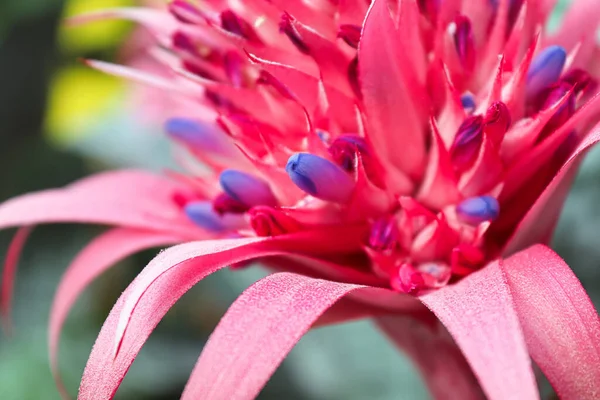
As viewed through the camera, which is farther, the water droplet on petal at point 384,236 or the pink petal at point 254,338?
the water droplet on petal at point 384,236

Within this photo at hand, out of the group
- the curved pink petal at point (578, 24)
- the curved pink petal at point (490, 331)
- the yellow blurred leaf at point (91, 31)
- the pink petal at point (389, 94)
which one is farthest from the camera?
the yellow blurred leaf at point (91, 31)

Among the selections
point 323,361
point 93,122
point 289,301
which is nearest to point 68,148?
point 93,122

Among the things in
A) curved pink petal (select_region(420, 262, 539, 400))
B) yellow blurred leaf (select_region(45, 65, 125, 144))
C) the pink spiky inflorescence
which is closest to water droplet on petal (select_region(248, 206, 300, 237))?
the pink spiky inflorescence

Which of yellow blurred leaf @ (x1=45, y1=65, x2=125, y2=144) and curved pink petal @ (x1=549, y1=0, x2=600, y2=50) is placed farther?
yellow blurred leaf @ (x1=45, y1=65, x2=125, y2=144)

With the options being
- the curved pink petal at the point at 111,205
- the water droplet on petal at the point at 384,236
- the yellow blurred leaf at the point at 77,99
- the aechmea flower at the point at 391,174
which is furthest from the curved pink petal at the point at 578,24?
the yellow blurred leaf at the point at 77,99

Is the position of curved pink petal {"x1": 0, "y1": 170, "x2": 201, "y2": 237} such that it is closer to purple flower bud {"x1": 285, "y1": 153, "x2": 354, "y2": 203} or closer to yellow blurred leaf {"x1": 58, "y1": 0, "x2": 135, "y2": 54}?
purple flower bud {"x1": 285, "y1": 153, "x2": 354, "y2": 203}

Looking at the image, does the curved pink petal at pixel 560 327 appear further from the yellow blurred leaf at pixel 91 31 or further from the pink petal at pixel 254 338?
the yellow blurred leaf at pixel 91 31

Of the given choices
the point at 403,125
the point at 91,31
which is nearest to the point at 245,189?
the point at 403,125

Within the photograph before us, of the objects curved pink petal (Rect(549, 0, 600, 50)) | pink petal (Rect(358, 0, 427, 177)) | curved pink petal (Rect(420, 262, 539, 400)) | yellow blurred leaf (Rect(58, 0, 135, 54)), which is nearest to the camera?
curved pink petal (Rect(420, 262, 539, 400))
